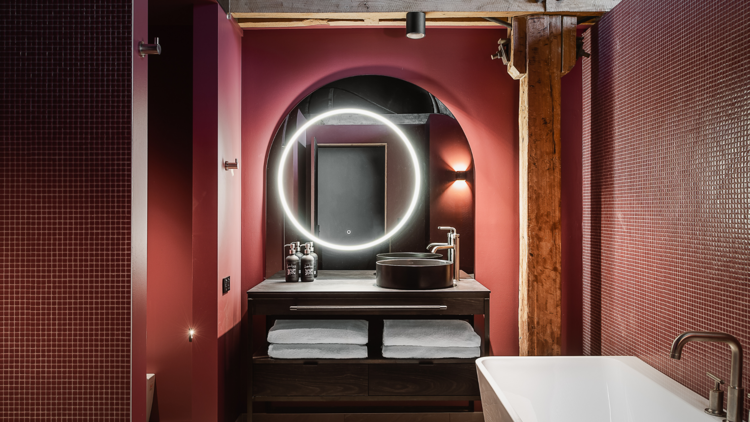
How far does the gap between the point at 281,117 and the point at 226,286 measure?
39.7 inches

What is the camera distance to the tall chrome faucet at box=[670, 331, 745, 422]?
1256 mm

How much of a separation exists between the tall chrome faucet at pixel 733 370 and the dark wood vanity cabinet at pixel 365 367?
3.35 ft

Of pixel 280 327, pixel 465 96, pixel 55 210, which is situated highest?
pixel 465 96

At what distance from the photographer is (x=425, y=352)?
2188 mm

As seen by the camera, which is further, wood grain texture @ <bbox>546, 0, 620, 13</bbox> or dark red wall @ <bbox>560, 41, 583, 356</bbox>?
dark red wall @ <bbox>560, 41, 583, 356</bbox>

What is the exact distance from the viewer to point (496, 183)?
258 cm

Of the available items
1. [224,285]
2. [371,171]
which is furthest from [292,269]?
[371,171]

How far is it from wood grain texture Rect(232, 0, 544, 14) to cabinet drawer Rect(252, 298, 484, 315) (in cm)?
147

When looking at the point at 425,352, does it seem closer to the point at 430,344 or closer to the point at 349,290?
the point at 430,344

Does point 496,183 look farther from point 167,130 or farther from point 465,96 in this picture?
point 167,130

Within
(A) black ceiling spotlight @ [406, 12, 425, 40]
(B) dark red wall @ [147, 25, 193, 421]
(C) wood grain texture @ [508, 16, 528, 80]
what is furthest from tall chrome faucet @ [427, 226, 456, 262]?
(B) dark red wall @ [147, 25, 193, 421]

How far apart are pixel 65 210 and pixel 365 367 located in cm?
143

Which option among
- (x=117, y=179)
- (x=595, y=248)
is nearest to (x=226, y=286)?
(x=117, y=179)

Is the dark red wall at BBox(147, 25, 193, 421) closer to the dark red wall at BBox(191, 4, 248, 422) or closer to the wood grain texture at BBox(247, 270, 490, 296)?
the dark red wall at BBox(191, 4, 248, 422)
